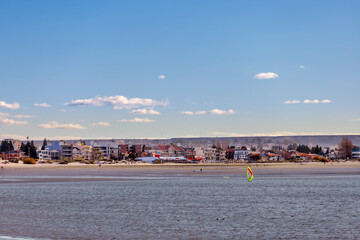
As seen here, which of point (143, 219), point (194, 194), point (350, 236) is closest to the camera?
point (350, 236)

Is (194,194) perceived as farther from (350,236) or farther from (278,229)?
(350,236)

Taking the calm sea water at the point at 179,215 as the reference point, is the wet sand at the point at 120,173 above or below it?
above

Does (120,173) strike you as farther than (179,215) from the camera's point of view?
Yes

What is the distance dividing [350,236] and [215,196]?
2645 centimetres

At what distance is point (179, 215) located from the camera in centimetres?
3903

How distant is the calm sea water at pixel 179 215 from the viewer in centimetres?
3036

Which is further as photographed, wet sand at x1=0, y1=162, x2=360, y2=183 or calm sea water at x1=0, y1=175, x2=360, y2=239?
wet sand at x1=0, y1=162, x2=360, y2=183

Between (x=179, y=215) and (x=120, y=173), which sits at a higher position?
(x=120, y=173)

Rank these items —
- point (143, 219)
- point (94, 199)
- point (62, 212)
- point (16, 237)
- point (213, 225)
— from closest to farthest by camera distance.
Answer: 1. point (16, 237)
2. point (213, 225)
3. point (143, 219)
4. point (62, 212)
5. point (94, 199)

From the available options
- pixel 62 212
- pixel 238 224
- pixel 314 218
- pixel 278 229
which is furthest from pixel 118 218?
pixel 314 218

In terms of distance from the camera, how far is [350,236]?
2959 centimetres

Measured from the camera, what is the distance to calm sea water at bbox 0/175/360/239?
30.4 meters

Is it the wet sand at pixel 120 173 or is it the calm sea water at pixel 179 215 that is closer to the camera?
the calm sea water at pixel 179 215

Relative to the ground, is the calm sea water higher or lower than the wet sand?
lower
